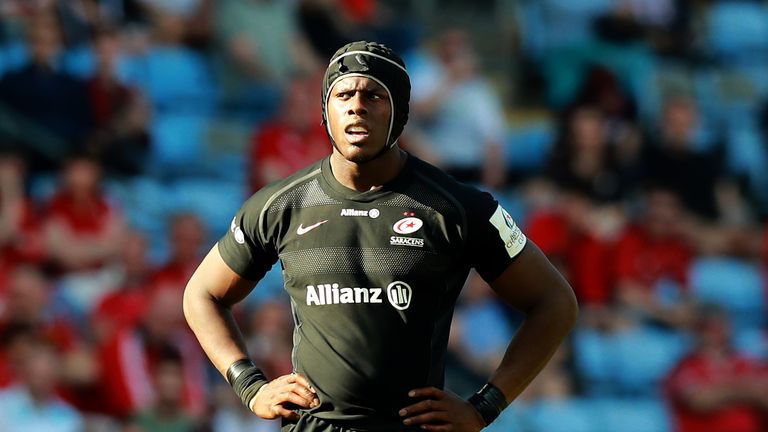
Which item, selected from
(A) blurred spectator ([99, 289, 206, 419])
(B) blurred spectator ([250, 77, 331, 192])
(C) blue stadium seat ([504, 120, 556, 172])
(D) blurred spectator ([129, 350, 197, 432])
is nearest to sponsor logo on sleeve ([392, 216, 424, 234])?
(D) blurred spectator ([129, 350, 197, 432])

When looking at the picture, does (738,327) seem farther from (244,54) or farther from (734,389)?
(244,54)

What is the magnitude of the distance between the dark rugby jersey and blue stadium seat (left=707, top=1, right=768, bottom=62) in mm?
10203

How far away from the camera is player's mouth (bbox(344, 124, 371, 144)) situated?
4395mm

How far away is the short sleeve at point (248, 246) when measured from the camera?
4.61m

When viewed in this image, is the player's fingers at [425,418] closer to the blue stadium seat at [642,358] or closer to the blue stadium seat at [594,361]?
the blue stadium seat at [594,361]

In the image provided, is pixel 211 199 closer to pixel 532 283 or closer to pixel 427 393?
pixel 532 283

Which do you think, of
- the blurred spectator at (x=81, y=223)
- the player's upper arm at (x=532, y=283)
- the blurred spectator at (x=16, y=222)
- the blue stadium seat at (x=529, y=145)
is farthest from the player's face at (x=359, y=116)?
the blue stadium seat at (x=529, y=145)

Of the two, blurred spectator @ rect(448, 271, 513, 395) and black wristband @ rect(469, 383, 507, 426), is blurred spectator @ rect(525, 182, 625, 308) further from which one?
black wristband @ rect(469, 383, 507, 426)

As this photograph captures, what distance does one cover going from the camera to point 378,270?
4406 millimetres

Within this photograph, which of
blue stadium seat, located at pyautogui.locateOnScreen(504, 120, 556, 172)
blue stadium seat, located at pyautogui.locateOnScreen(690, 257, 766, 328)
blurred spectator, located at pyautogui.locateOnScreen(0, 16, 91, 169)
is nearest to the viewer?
blurred spectator, located at pyautogui.locateOnScreen(0, 16, 91, 169)

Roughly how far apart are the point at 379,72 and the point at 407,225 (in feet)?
1.63

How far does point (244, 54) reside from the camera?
11547mm

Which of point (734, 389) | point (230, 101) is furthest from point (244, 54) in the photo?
point (734, 389)

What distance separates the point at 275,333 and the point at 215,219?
56.7 inches
